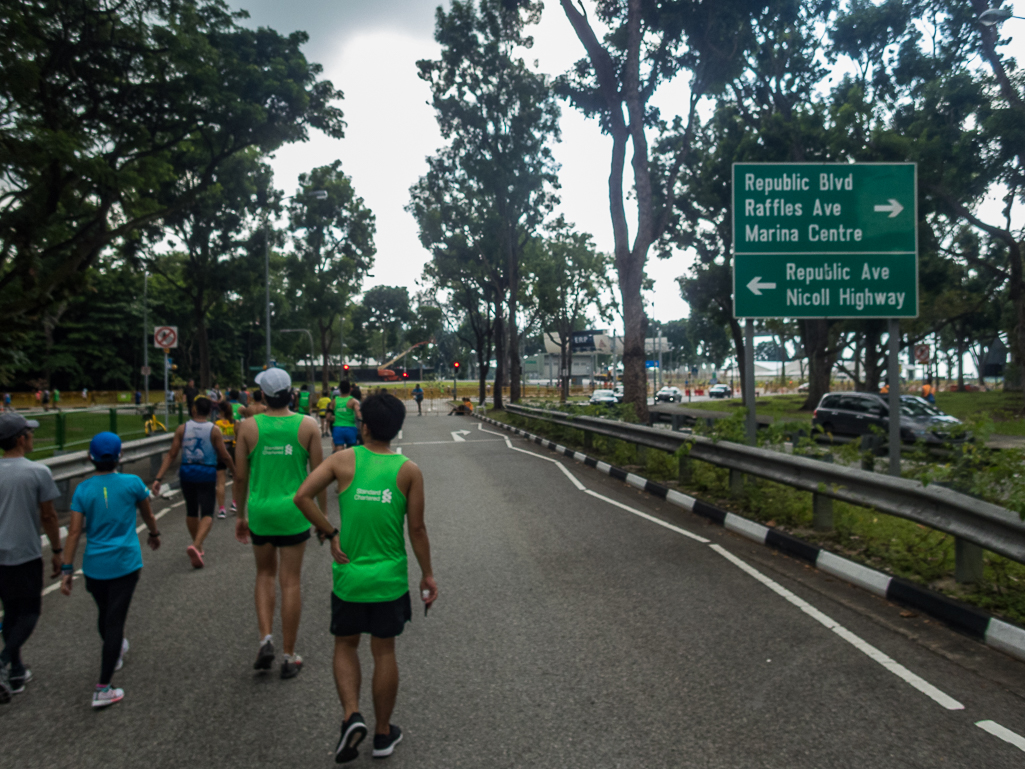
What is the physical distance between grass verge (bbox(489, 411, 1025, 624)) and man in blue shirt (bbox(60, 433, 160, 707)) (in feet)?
18.0

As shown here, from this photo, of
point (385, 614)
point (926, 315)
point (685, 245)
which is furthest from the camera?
point (926, 315)

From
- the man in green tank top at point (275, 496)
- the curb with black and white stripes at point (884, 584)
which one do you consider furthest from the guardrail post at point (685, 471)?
the man in green tank top at point (275, 496)

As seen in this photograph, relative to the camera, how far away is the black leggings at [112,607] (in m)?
4.50

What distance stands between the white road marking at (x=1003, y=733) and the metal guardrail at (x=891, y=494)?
163 centimetres

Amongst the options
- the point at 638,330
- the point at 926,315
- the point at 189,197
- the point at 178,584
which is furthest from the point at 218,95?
the point at 926,315

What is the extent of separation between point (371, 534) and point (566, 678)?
1.70 m

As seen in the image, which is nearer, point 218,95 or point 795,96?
point 218,95

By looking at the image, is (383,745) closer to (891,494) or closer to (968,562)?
(968,562)

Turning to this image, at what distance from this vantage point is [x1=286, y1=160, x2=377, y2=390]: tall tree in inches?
1927

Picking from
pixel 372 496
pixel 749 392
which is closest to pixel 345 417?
pixel 749 392

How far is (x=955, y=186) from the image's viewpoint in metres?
25.5

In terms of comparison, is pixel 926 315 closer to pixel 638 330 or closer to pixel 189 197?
pixel 638 330

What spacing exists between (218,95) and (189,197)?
9.35ft

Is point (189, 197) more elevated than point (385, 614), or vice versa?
point (189, 197)
